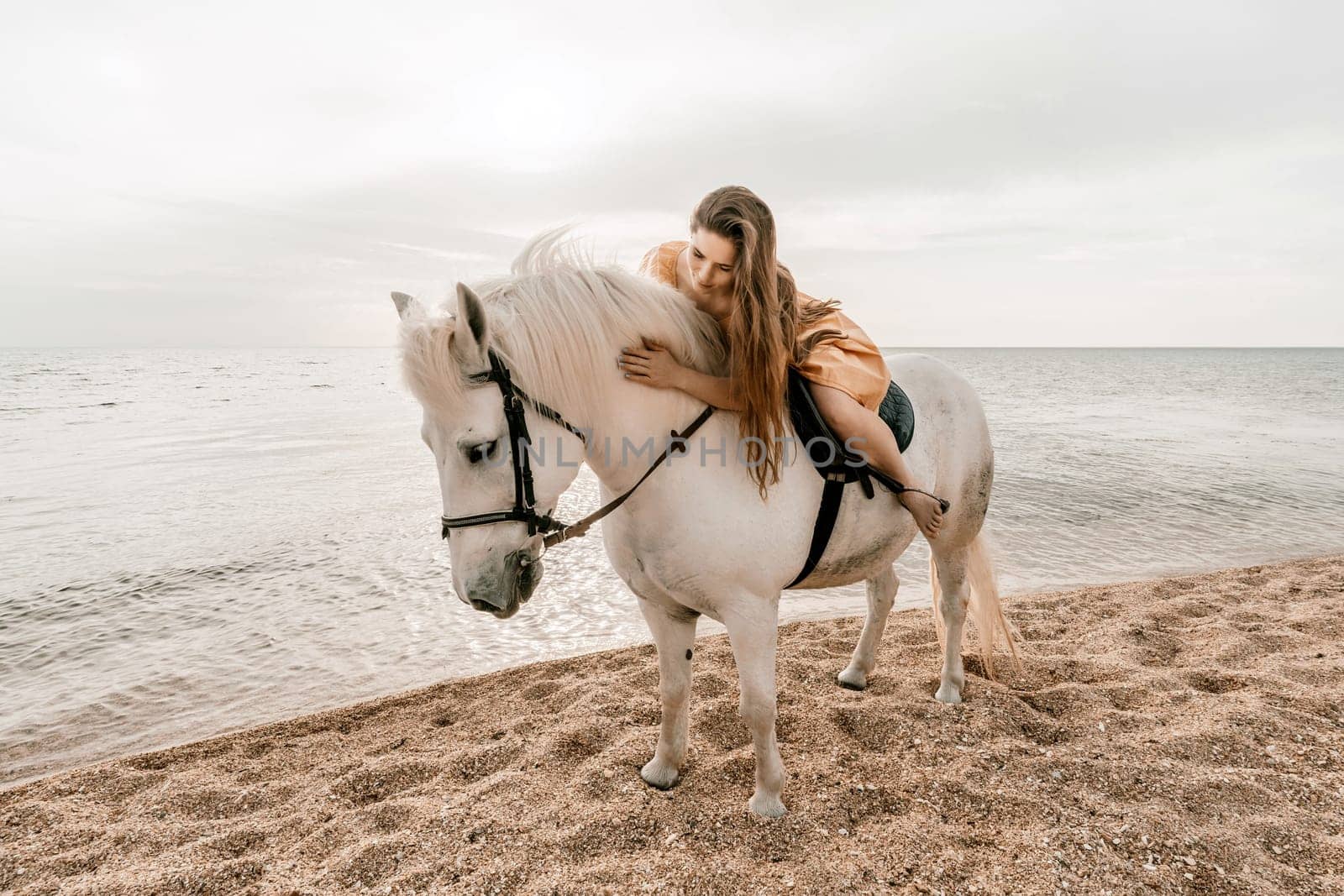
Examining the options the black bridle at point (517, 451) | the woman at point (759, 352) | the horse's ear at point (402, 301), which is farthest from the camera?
the woman at point (759, 352)

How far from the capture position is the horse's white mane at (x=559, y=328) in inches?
65.7

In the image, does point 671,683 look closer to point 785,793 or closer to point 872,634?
point 785,793

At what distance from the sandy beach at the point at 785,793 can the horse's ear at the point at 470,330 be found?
Result: 1.79 meters

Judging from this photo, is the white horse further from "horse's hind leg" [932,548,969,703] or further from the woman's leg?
"horse's hind leg" [932,548,969,703]

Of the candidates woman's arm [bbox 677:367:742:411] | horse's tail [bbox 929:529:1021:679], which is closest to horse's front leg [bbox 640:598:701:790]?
woman's arm [bbox 677:367:742:411]

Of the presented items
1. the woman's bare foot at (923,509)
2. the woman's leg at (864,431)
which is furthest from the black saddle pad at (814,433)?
the woman's bare foot at (923,509)

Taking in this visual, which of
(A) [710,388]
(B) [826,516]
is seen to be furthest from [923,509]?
(A) [710,388]

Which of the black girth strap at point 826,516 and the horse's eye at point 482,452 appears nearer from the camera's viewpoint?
the horse's eye at point 482,452

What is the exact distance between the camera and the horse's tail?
3.61 metres

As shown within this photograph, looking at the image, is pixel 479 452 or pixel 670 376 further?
pixel 670 376

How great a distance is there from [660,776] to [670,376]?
1816mm

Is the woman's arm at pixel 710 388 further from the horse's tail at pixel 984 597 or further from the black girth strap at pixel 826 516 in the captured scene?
the horse's tail at pixel 984 597

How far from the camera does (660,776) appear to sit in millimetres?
2691

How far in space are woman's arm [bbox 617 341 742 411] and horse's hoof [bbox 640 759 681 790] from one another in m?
1.68
